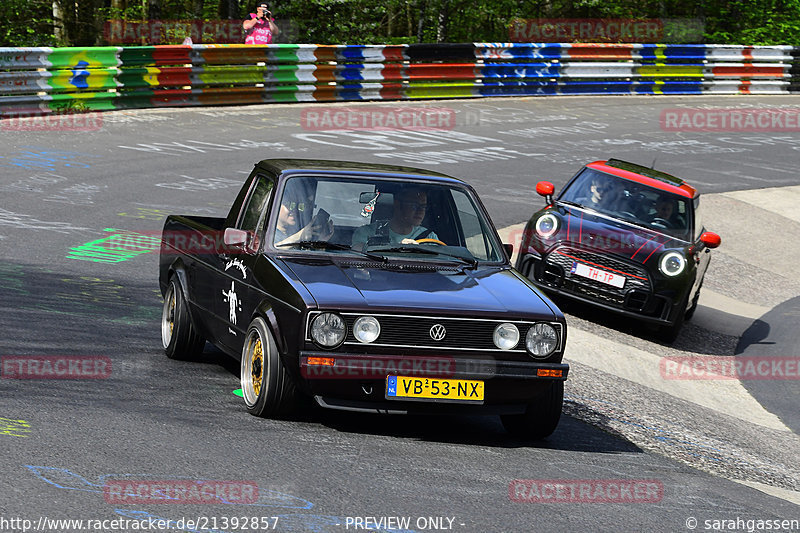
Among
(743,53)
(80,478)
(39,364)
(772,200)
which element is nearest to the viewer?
(80,478)

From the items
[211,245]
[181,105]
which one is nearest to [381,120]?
[181,105]

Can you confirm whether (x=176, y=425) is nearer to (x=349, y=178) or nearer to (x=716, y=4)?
(x=349, y=178)

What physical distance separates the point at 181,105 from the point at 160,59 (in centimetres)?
106

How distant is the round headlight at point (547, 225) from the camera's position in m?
12.1

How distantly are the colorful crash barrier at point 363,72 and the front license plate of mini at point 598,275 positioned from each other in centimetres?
1155

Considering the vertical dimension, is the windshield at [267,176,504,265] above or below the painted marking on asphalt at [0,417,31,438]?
above

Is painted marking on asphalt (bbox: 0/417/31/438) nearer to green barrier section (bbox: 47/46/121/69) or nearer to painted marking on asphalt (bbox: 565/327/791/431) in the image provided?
painted marking on asphalt (bbox: 565/327/791/431)

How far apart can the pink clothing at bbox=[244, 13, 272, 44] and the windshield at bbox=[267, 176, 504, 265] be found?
56.2ft

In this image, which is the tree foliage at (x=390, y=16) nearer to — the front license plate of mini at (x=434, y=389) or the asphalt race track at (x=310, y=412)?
the asphalt race track at (x=310, y=412)

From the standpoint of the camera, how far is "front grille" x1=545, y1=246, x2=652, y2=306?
38.3 feet

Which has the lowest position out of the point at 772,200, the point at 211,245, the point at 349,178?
the point at 772,200

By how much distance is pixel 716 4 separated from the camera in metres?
38.5

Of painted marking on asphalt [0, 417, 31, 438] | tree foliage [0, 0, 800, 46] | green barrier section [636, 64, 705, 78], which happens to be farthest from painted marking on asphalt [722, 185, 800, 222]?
painted marking on asphalt [0, 417, 31, 438]

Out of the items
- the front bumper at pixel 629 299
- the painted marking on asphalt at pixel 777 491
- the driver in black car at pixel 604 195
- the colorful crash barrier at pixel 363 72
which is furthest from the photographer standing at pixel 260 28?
the painted marking on asphalt at pixel 777 491
